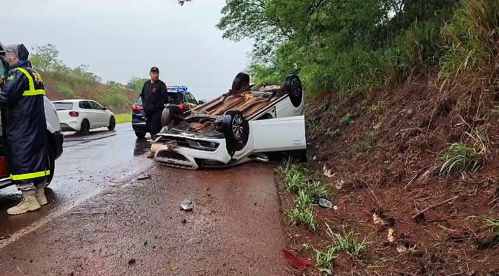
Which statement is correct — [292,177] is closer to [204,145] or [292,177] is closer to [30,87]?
[204,145]

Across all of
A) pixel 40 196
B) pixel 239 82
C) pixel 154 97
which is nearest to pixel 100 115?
pixel 154 97

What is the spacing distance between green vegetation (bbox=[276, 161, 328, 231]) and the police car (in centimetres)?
547

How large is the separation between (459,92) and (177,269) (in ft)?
13.4

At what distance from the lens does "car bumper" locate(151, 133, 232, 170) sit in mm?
7105

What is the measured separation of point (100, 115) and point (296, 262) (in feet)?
51.1

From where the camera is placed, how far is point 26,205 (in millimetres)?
4773

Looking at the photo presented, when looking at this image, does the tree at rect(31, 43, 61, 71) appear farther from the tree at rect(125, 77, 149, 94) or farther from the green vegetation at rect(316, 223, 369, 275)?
the green vegetation at rect(316, 223, 369, 275)

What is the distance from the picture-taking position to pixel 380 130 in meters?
6.75

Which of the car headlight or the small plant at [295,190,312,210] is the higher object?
the car headlight

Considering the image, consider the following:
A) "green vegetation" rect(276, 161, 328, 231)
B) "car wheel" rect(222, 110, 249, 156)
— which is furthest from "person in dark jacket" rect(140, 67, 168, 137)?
"green vegetation" rect(276, 161, 328, 231)

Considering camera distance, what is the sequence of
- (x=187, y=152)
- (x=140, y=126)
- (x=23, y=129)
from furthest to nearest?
(x=140, y=126) < (x=187, y=152) < (x=23, y=129)

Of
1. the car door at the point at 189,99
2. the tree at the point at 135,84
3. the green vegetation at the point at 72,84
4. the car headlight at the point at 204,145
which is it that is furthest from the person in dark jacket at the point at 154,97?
the tree at the point at 135,84

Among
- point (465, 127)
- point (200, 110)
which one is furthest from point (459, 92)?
point (200, 110)

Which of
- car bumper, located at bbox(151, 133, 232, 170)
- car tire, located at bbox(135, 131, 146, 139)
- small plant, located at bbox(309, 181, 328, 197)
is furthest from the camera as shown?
car tire, located at bbox(135, 131, 146, 139)
